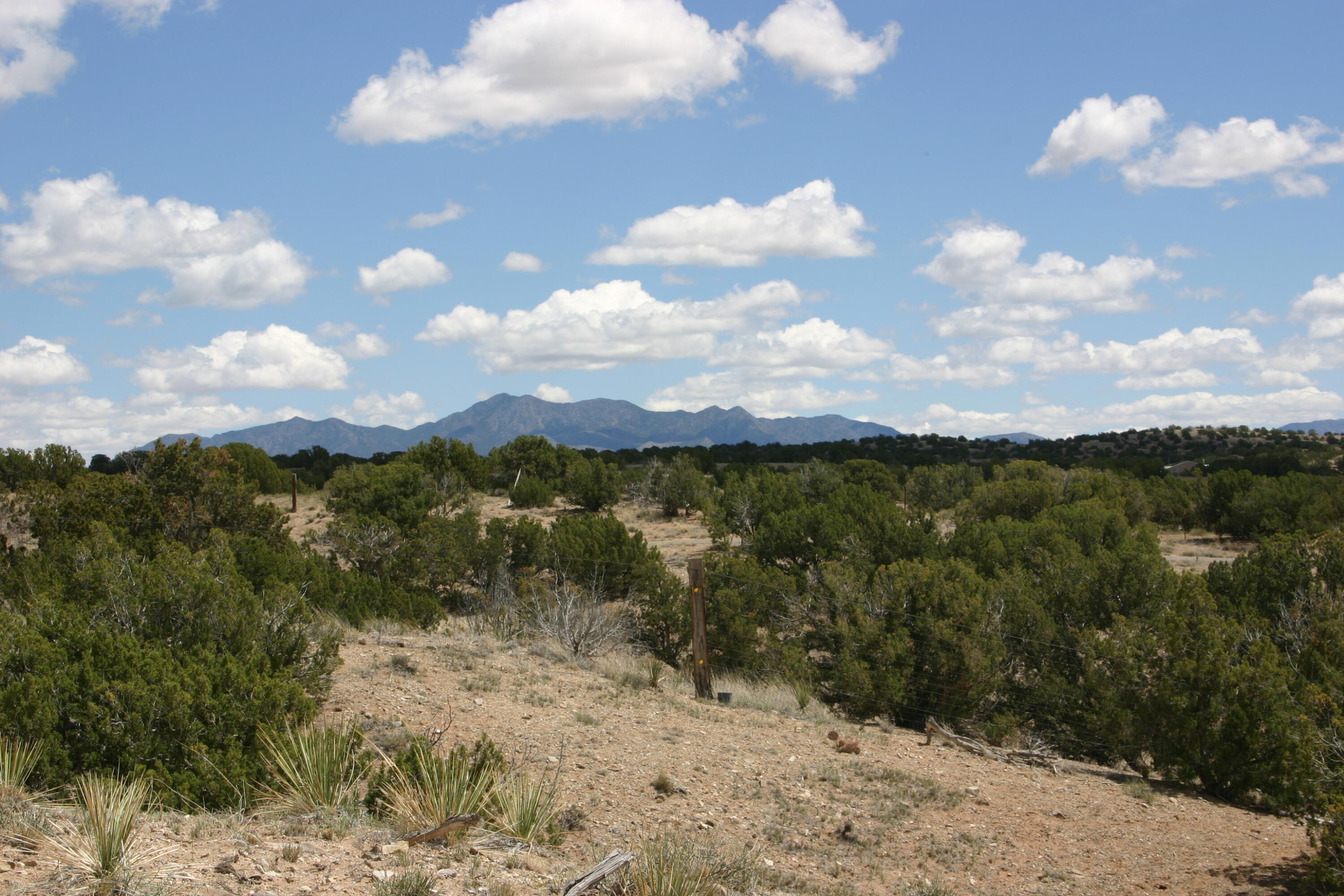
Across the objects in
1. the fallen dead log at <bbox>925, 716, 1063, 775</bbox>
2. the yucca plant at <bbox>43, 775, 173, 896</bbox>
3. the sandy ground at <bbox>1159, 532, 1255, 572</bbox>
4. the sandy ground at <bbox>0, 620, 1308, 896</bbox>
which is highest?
the yucca plant at <bbox>43, 775, 173, 896</bbox>

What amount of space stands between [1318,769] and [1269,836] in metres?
1.46

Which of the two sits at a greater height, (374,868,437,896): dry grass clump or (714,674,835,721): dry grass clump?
(374,868,437,896): dry grass clump

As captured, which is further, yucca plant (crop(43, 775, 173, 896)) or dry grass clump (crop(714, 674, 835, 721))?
dry grass clump (crop(714, 674, 835, 721))

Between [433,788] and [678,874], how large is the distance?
6.30ft

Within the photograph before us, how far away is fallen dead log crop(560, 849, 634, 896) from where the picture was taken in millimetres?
4879

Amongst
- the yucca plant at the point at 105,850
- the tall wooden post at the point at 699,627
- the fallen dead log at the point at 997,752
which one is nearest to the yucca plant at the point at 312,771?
the yucca plant at the point at 105,850

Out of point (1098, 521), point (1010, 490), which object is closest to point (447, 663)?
point (1098, 521)

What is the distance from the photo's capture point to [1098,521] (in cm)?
2539

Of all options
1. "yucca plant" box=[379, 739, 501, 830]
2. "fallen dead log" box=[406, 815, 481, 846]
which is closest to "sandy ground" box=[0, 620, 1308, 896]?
"fallen dead log" box=[406, 815, 481, 846]

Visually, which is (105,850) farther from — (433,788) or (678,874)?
(678,874)

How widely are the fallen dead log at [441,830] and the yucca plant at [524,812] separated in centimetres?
32

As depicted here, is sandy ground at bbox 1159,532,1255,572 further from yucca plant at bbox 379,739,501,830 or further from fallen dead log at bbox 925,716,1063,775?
yucca plant at bbox 379,739,501,830

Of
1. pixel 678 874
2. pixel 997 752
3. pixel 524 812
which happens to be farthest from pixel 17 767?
pixel 997 752

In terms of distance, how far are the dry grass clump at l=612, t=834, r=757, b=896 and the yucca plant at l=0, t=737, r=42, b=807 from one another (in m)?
3.75
